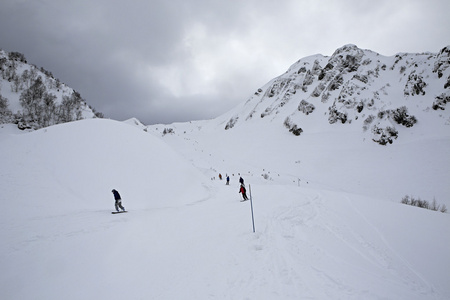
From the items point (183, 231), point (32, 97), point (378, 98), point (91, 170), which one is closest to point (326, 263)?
point (183, 231)

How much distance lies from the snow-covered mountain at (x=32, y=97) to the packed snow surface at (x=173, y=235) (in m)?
28.1

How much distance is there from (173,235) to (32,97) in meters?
48.5

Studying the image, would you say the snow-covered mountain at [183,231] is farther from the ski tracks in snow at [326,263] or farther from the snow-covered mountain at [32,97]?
the snow-covered mountain at [32,97]

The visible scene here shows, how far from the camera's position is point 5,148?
1384cm

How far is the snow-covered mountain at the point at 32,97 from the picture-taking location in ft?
113

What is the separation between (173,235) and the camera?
7.93 metres

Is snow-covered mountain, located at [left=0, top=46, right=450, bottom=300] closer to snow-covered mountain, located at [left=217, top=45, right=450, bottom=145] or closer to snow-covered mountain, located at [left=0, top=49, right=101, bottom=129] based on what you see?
snow-covered mountain, located at [left=217, top=45, right=450, bottom=145]

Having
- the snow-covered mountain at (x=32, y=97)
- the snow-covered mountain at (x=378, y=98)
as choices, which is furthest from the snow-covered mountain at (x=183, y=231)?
the snow-covered mountain at (x=32, y=97)

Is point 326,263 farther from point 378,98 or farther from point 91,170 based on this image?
point 378,98

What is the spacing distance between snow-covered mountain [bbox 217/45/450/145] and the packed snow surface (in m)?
12.8

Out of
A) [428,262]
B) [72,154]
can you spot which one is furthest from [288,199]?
[72,154]

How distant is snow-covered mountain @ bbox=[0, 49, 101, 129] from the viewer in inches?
1358

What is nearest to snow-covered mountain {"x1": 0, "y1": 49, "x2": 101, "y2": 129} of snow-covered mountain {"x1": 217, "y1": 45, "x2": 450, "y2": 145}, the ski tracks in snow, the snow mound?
the snow mound

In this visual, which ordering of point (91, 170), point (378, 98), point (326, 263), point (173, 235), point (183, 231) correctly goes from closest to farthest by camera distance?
point (326, 263)
point (173, 235)
point (183, 231)
point (91, 170)
point (378, 98)
